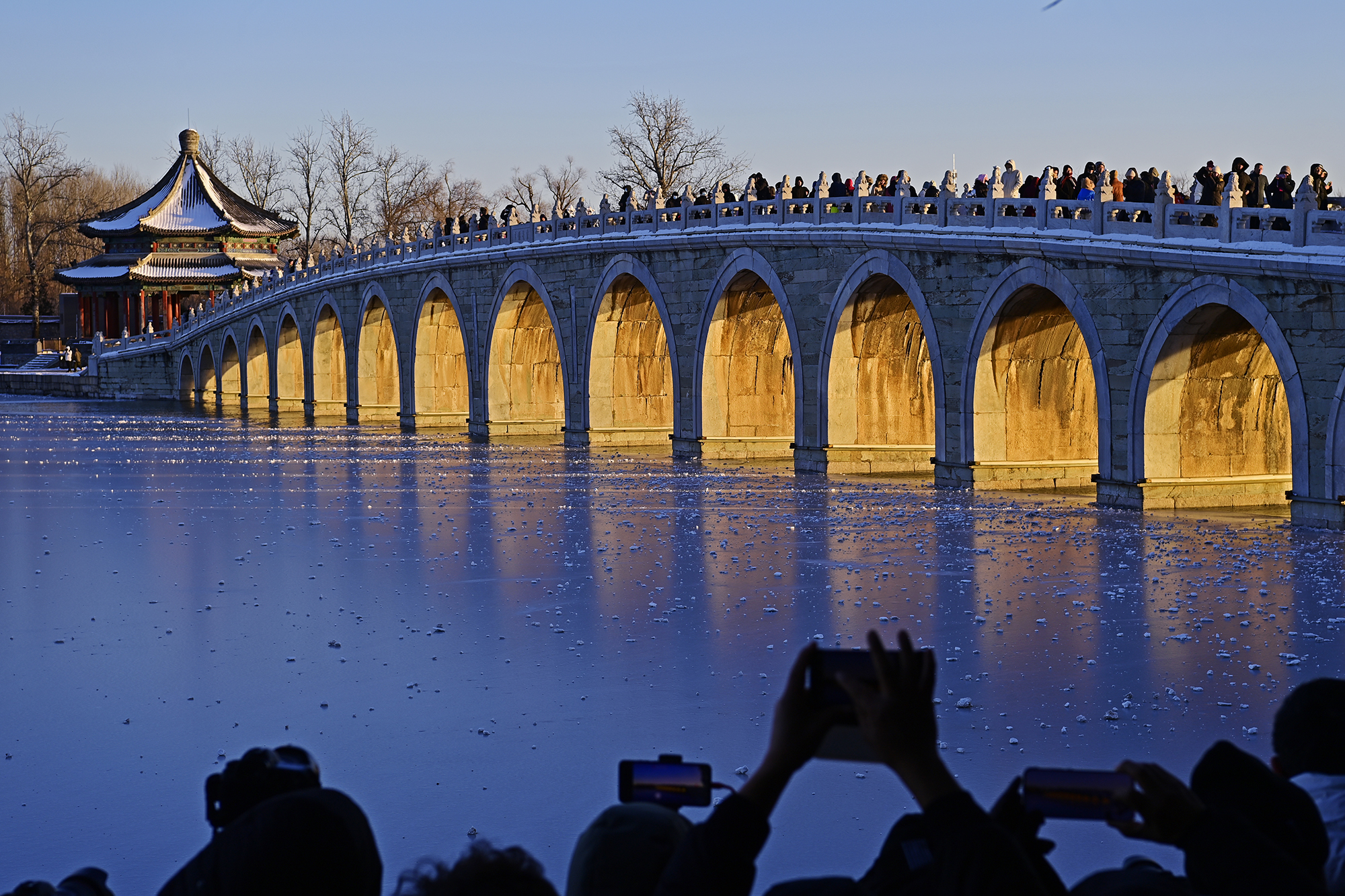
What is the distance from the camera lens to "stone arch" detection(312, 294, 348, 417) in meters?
44.3

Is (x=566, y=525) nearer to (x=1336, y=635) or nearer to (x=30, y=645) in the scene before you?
(x=30, y=645)

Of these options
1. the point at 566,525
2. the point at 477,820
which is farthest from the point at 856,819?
the point at 566,525

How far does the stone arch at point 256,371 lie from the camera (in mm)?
50781

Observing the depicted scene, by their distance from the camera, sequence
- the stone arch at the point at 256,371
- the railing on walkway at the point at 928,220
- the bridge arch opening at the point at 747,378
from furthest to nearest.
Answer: the stone arch at the point at 256,371 < the bridge arch opening at the point at 747,378 < the railing on walkway at the point at 928,220

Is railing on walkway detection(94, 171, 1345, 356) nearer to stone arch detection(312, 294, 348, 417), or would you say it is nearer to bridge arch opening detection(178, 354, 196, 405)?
stone arch detection(312, 294, 348, 417)

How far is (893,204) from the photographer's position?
872 inches

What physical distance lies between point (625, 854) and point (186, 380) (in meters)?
58.8

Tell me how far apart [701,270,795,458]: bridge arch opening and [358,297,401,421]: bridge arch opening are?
53.1 ft

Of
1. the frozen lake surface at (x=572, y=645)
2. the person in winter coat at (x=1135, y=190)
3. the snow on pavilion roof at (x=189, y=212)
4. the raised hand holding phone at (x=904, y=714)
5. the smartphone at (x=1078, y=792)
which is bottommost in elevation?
the frozen lake surface at (x=572, y=645)

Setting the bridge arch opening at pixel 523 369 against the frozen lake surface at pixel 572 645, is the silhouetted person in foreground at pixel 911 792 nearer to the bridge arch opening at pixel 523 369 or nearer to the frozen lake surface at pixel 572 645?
the frozen lake surface at pixel 572 645

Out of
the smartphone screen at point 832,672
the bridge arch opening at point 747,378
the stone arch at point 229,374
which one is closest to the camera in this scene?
the smartphone screen at point 832,672

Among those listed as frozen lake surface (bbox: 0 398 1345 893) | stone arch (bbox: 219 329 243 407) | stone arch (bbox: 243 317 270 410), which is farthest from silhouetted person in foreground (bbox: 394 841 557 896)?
stone arch (bbox: 219 329 243 407)

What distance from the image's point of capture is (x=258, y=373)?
170 ft

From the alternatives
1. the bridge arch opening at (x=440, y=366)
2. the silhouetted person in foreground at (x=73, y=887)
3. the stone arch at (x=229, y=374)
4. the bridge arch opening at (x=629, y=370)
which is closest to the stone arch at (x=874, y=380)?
the bridge arch opening at (x=629, y=370)
